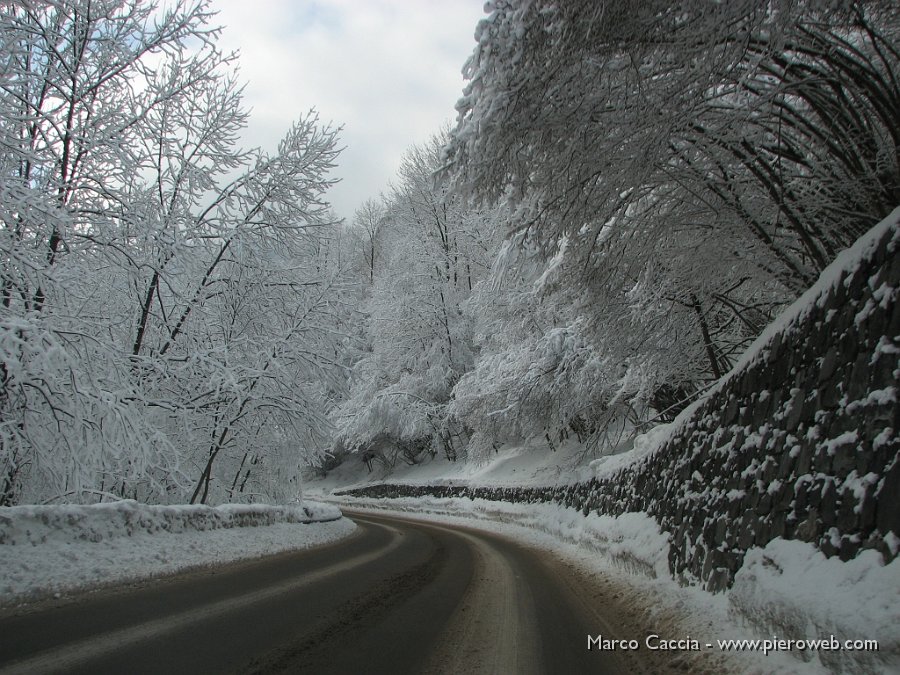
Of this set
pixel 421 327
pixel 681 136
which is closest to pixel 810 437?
pixel 681 136

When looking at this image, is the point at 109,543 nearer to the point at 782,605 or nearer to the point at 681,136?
the point at 782,605

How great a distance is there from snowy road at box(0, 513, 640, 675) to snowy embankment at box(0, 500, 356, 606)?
1.22 ft

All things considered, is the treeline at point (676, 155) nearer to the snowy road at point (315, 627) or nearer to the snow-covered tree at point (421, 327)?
the snowy road at point (315, 627)

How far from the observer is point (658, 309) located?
8.55 m

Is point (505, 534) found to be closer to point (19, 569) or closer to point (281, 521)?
point (281, 521)

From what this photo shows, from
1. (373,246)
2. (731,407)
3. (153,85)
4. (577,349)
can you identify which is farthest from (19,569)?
(373,246)

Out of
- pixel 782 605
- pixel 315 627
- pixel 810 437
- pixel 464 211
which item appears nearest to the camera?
pixel 782 605

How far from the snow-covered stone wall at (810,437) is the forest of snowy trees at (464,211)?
179 cm

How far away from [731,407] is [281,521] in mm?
9446

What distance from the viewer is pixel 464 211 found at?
8.25 metres

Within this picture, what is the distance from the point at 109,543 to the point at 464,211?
256 inches

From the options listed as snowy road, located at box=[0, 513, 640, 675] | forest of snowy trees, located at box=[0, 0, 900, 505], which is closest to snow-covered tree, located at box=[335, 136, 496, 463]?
forest of snowy trees, located at box=[0, 0, 900, 505]

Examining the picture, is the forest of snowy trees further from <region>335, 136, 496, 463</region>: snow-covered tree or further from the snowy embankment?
<region>335, 136, 496, 463</region>: snow-covered tree

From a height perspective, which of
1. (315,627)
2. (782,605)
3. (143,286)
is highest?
(143,286)
